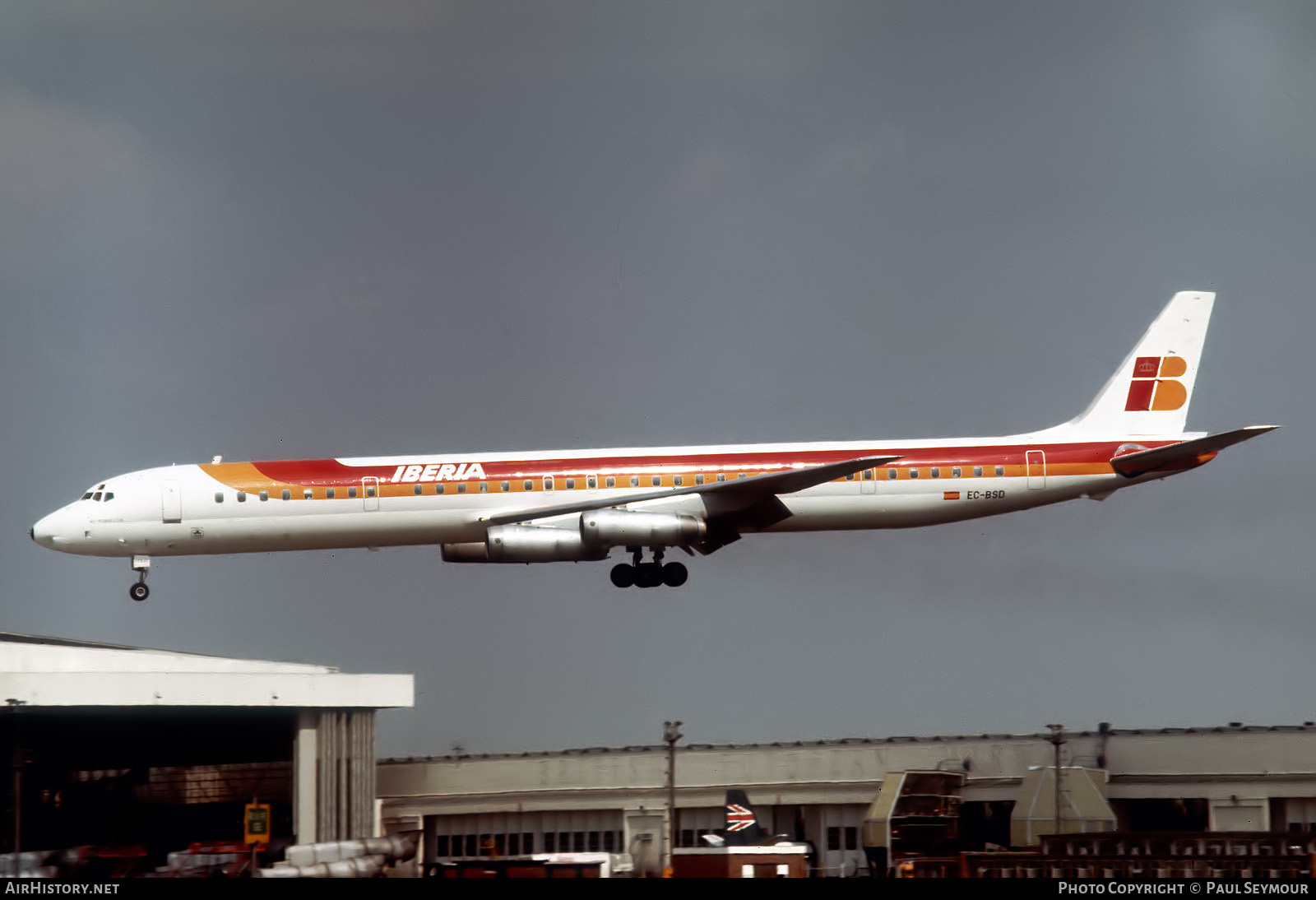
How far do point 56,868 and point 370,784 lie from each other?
1503cm

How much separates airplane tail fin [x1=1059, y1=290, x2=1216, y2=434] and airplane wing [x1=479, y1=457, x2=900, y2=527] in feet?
31.5

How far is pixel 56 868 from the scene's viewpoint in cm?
5450

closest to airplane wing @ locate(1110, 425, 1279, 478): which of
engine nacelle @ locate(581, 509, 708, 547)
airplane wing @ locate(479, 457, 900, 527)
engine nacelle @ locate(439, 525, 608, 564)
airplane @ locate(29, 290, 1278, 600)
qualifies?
airplane @ locate(29, 290, 1278, 600)

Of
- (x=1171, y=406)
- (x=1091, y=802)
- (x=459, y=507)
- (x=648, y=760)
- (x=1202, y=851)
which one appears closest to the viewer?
(x=1202, y=851)

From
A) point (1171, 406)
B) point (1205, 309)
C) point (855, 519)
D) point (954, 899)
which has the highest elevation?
point (1205, 309)

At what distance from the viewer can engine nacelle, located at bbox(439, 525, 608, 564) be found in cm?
5306

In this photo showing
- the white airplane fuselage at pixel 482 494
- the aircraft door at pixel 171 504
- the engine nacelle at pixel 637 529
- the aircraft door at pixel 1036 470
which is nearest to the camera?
the engine nacelle at pixel 637 529

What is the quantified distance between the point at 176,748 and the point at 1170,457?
46192 mm

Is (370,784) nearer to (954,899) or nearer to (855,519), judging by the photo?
(855,519)

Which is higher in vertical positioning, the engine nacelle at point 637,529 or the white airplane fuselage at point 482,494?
the white airplane fuselage at point 482,494

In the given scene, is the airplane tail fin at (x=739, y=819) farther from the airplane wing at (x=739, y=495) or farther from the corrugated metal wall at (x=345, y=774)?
the corrugated metal wall at (x=345, y=774)

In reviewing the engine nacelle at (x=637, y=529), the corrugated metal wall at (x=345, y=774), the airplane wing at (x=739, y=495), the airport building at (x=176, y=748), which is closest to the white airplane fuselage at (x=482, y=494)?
the airplane wing at (x=739, y=495)

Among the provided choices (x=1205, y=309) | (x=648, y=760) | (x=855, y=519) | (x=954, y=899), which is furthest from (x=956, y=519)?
(x=648, y=760)

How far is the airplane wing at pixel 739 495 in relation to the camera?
176 feet
